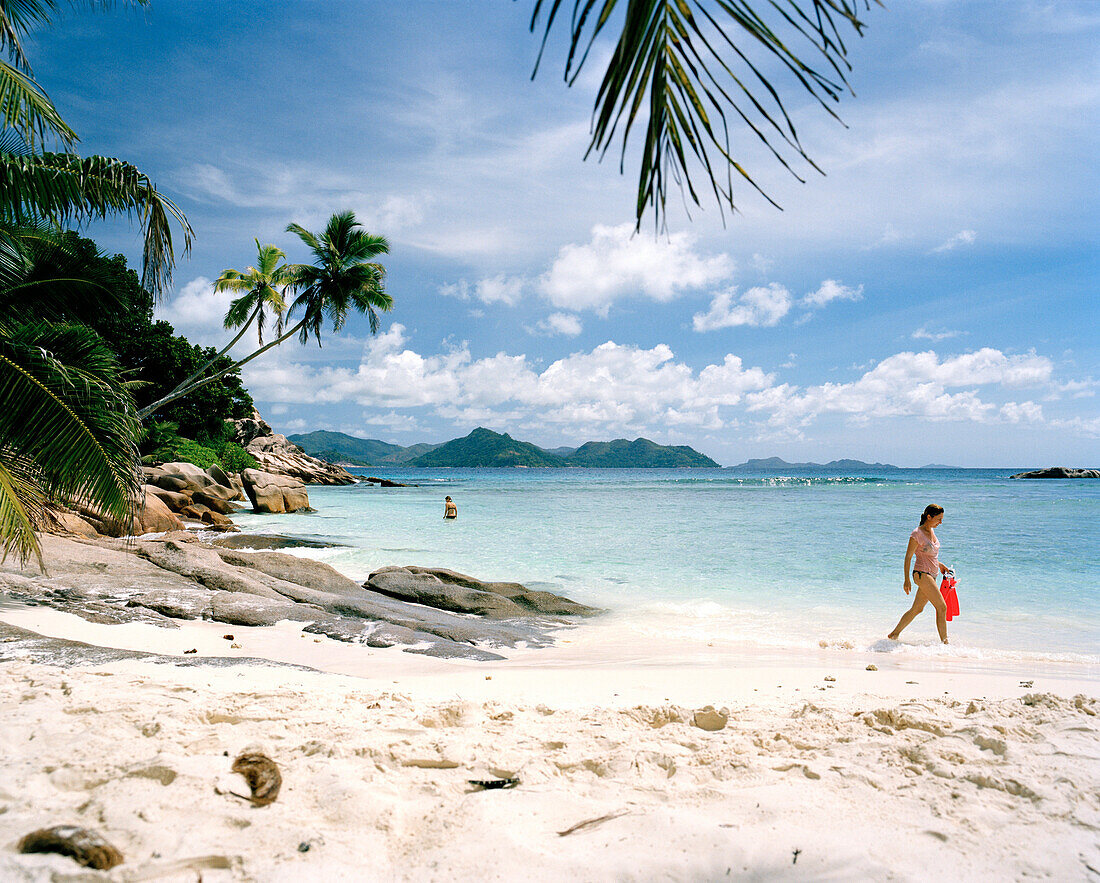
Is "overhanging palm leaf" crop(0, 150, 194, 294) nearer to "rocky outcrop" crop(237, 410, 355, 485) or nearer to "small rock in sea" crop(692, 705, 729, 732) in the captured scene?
"small rock in sea" crop(692, 705, 729, 732)

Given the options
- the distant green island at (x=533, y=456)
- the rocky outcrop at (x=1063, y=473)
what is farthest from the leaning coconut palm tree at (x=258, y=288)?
the distant green island at (x=533, y=456)

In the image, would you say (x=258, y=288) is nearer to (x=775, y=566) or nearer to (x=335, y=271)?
(x=335, y=271)

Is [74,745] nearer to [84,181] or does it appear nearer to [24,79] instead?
[84,181]

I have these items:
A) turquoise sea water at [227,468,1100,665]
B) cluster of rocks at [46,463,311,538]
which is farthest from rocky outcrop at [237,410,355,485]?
turquoise sea water at [227,468,1100,665]

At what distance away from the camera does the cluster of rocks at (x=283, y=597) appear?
6340mm

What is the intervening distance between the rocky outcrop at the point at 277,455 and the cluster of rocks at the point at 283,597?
133 feet

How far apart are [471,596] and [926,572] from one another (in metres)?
6.23

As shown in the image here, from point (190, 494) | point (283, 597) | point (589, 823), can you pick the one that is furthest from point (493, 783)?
A: point (190, 494)

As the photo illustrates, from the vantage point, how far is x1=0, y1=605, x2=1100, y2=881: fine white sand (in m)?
1.99

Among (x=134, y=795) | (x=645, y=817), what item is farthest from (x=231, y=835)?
(x=645, y=817)

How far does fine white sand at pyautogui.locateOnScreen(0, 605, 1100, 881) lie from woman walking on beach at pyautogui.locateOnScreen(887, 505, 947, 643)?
3745 mm

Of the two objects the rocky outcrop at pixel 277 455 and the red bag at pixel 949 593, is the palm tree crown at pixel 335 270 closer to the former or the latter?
the red bag at pixel 949 593

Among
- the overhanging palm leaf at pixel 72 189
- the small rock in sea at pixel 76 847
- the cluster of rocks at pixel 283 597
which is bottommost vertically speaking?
the cluster of rocks at pixel 283 597

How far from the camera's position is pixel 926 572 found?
23.8ft
